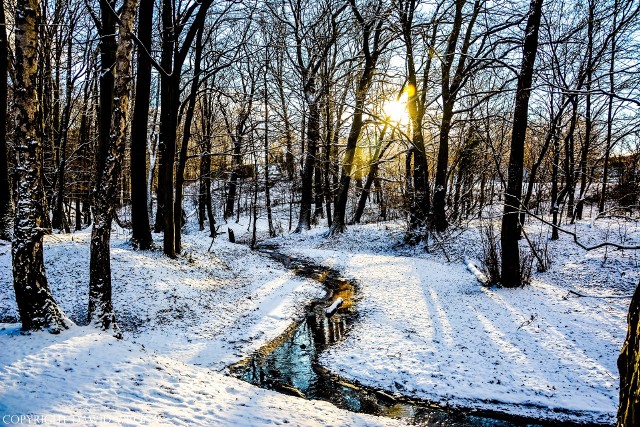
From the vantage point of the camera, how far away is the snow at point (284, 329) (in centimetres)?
441

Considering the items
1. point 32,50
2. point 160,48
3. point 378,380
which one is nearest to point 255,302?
point 378,380

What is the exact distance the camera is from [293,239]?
2188cm

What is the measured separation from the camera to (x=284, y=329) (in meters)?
8.48

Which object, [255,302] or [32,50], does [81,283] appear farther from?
[32,50]

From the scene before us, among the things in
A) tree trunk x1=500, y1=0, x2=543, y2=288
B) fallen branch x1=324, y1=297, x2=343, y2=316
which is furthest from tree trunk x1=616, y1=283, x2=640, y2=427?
tree trunk x1=500, y1=0, x2=543, y2=288

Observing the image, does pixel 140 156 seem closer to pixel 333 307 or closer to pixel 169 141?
pixel 169 141

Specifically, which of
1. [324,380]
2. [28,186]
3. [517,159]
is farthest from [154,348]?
[517,159]

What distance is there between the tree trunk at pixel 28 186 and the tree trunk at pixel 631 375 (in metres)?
6.30

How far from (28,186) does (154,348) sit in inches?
136

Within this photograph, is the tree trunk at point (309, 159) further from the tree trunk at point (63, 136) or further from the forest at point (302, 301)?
the tree trunk at point (63, 136)

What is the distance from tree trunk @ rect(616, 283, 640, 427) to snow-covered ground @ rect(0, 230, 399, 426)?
135 inches

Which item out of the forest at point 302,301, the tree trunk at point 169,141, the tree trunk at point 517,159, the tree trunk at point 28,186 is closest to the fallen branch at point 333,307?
the forest at point 302,301

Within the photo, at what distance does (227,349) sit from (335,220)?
13522mm

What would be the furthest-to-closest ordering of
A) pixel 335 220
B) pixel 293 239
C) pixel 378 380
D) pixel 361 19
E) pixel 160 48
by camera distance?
pixel 293 239
pixel 335 220
pixel 361 19
pixel 160 48
pixel 378 380
